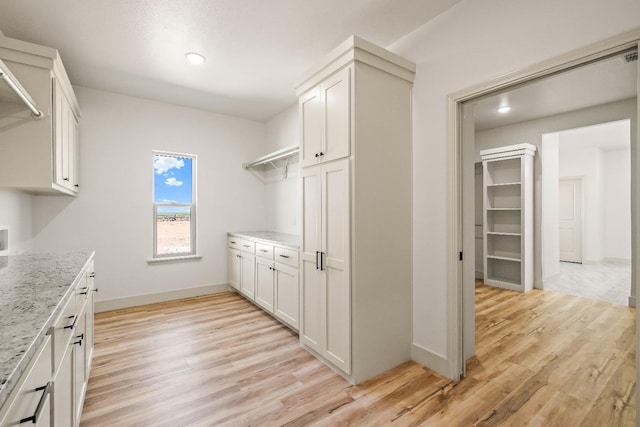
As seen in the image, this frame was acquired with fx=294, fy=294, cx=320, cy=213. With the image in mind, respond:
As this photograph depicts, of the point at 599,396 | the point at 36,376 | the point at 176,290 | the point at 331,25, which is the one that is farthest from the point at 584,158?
the point at 36,376

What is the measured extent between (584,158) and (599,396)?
23.4 ft

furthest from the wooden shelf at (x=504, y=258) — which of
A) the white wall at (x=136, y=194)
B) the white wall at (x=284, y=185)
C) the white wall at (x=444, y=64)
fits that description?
the white wall at (x=136, y=194)

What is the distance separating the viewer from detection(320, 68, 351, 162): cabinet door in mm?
2230

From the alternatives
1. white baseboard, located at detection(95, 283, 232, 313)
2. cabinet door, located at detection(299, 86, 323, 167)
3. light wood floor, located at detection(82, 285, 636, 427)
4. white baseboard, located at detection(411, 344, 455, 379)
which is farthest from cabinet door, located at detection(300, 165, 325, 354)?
white baseboard, located at detection(95, 283, 232, 313)

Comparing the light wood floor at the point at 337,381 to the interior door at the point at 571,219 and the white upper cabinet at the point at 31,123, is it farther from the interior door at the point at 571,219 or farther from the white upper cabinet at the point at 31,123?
the interior door at the point at 571,219

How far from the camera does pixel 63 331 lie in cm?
127

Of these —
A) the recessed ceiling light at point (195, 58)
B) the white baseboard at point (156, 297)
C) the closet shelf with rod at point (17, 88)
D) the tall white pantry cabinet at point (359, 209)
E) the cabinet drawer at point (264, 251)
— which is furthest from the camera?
the white baseboard at point (156, 297)

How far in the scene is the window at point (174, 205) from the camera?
4293 mm

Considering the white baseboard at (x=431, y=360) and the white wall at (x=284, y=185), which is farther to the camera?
the white wall at (x=284, y=185)

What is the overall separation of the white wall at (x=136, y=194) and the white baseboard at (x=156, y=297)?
0.06 meters

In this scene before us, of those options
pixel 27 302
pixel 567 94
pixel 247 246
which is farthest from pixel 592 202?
pixel 27 302

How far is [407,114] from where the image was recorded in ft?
8.27

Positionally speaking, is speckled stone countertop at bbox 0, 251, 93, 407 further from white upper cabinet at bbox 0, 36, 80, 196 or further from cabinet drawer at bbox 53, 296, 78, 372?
white upper cabinet at bbox 0, 36, 80, 196

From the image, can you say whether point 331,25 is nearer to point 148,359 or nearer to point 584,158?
point 148,359
